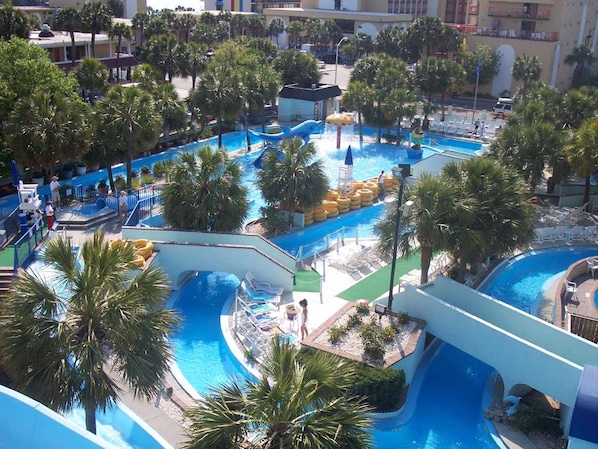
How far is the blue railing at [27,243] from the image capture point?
18688 mm

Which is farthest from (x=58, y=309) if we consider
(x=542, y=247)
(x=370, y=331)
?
(x=542, y=247)

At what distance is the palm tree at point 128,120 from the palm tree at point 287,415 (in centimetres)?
1891

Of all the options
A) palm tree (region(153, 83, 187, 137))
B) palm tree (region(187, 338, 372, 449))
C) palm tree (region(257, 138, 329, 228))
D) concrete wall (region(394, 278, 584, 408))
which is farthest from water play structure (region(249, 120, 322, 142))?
palm tree (region(187, 338, 372, 449))

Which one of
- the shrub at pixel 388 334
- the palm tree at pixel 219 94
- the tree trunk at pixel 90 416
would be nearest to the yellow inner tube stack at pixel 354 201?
the palm tree at pixel 219 94

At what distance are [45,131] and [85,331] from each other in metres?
16.4

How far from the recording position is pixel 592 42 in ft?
224

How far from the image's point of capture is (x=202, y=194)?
23.0m

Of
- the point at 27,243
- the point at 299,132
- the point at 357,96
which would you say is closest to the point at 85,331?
the point at 27,243

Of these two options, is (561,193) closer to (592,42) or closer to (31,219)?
(31,219)

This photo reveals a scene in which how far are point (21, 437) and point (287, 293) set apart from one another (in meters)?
12.5

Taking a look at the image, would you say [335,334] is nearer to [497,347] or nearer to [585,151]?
[497,347]

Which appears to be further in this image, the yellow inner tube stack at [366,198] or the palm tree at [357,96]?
the palm tree at [357,96]

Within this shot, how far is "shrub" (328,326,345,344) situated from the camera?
57.8 feet

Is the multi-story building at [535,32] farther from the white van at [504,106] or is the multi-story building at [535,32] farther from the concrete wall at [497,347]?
the concrete wall at [497,347]
